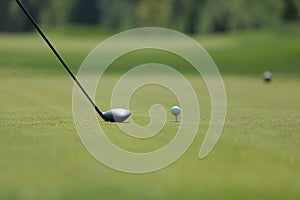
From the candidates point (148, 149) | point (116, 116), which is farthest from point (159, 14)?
point (148, 149)

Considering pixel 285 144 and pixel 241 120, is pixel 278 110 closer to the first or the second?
pixel 241 120

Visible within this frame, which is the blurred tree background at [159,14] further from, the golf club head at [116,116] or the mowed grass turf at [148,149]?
the golf club head at [116,116]

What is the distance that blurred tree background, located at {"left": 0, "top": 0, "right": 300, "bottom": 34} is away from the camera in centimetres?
7450

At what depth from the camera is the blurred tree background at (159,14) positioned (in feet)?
244

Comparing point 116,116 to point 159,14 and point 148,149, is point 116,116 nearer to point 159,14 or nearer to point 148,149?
point 148,149

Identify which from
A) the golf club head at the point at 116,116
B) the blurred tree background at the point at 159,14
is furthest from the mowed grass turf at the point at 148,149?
the blurred tree background at the point at 159,14

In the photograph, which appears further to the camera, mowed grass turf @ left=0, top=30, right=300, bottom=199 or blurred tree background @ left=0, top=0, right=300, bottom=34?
blurred tree background @ left=0, top=0, right=300, bottom=34

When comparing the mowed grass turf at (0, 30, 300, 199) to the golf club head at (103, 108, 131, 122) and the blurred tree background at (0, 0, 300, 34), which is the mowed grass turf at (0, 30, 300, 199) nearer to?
the golf club head at (103, 108, 131, 122)

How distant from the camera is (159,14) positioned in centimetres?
8619

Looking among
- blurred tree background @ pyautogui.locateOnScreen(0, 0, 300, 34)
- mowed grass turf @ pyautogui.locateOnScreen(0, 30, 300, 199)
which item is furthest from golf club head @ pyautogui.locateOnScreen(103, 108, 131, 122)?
blurred tree background @ pyautogui.locateOnScreen(0, 0, 300, 34)

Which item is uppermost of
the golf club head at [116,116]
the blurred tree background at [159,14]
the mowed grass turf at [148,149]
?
the mowed grass turf at [148,149]

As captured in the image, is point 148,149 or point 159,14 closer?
point 148,149

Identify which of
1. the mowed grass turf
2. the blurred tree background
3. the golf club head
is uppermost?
the mowed grass turf

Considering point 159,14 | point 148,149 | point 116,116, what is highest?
point 148,149
